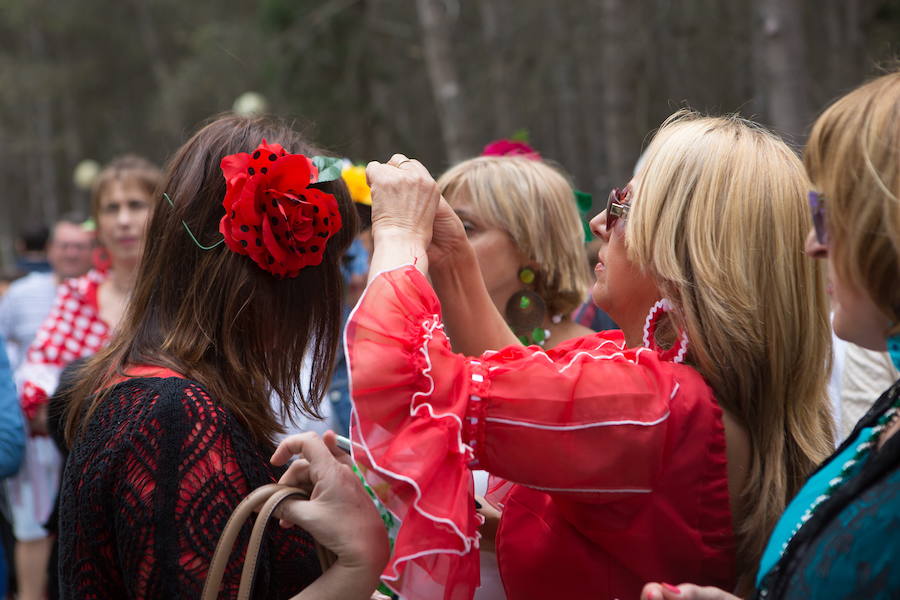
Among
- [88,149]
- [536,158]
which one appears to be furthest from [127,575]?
[88,149]

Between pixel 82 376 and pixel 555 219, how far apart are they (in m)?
1.78

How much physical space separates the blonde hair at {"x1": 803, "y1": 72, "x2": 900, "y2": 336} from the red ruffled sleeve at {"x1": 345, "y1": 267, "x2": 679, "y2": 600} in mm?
393

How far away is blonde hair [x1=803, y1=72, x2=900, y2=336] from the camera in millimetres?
1434

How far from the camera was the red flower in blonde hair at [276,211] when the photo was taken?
190 cm

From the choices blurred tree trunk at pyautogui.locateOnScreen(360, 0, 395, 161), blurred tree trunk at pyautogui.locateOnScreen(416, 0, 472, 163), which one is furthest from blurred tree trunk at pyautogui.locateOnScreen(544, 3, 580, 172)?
blurred tree trunk at pyautogui.locateOnScreen(416, 0, 472, 163)

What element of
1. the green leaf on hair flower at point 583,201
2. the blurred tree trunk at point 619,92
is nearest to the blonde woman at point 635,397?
the green leaf on hair flower at point 583,201

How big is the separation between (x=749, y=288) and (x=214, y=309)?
1071mm

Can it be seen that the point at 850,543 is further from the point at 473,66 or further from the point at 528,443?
the point at 473,66

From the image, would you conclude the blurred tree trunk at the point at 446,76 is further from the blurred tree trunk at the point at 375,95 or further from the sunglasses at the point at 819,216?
the sunglasses at the point at 819,216

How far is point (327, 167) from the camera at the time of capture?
6.81 feet

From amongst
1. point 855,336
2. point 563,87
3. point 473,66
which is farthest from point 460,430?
point 563,87

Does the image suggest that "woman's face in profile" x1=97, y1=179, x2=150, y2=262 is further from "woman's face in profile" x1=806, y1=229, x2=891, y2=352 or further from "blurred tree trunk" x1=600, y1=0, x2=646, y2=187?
"blurred tree trunk" x1=600, y1=0, x2=646, y2=187

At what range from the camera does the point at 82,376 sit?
2.12 meters

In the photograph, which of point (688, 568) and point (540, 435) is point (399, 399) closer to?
point (540, 435)
